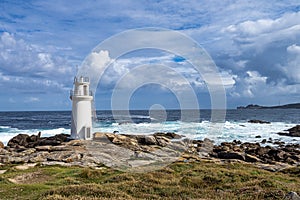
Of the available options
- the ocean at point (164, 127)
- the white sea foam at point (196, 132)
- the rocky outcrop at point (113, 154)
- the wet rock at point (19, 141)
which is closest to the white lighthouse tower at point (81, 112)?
the rocky outcrop at point (113, 154)

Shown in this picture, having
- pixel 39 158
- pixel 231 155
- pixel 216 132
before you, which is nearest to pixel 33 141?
pixel 39 158

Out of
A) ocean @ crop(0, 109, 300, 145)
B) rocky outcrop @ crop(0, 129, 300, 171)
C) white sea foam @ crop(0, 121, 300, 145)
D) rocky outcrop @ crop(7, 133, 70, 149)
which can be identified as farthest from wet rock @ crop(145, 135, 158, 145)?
white sea foam @ crop(0, 121, 300, 145)

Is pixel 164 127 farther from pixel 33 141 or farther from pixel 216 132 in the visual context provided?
pixel 33 141

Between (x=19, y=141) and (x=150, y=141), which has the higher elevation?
(x=19, y=141)

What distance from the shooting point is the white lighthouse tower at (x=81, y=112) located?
91.2 ft

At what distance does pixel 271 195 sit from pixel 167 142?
25.3 metres

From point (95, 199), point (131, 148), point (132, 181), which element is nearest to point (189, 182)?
point (132, 181)

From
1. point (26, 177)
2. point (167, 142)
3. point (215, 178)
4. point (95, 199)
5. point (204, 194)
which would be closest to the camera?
point (95, 199)

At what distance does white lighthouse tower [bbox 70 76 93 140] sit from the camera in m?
27.8

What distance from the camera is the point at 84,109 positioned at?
2792cm

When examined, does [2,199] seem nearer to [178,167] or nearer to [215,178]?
[215,178]

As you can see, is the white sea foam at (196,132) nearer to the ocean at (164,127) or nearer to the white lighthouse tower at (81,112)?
the ocean at (164,127)

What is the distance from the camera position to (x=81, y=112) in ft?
91.3

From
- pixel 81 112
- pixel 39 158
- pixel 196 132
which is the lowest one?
pixel 196 132
